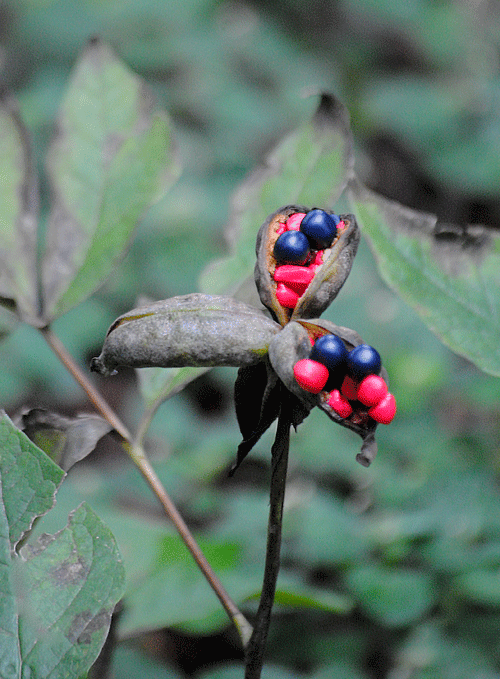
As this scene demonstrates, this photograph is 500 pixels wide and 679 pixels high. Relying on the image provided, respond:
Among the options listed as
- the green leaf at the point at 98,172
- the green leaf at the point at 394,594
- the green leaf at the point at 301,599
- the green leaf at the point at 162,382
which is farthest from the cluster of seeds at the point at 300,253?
the green leaf at the point at 394,594

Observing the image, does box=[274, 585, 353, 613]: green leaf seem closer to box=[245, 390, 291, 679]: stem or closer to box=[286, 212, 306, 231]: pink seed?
box=[245, 390, 291, 679]: stem

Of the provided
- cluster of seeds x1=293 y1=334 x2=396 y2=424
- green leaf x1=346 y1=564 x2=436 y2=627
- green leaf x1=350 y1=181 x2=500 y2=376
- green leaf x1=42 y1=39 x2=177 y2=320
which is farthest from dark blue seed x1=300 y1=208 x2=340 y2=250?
green leaf x1=346 y1=564 x2=436 y2=627

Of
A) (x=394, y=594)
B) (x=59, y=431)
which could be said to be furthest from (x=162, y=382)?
(x=394, y=594)

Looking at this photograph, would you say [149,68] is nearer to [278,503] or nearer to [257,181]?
[257,181]

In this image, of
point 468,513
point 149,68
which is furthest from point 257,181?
point 149,68

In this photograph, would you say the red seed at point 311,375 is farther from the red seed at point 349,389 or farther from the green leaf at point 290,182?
the green leaf at point 290,182

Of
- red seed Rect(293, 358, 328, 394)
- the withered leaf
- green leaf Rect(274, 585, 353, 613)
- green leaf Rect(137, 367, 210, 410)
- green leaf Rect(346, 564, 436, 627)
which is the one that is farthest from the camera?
green leaf Rect(346, 564, 436, 627)
